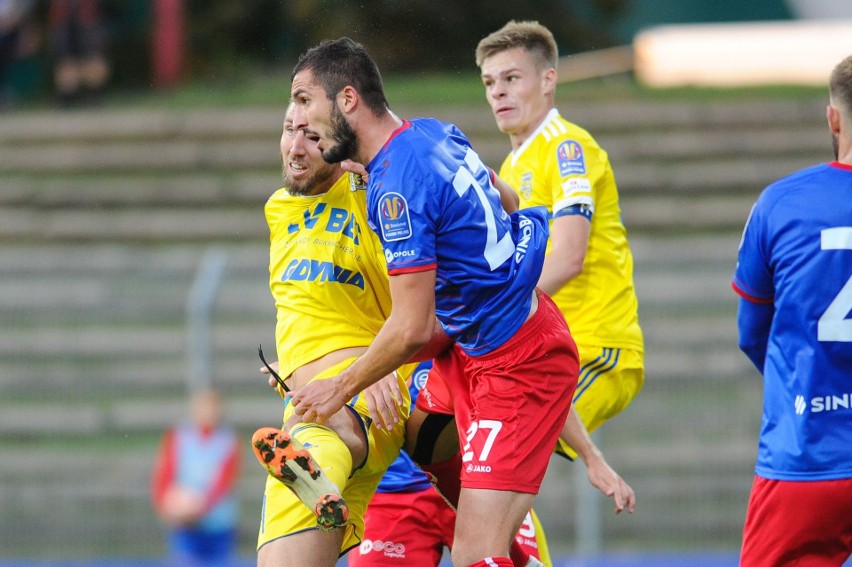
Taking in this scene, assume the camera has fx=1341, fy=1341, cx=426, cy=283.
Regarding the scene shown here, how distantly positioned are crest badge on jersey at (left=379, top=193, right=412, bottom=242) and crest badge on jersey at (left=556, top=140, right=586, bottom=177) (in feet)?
5.15

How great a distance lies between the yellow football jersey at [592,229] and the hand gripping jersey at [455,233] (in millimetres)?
1092

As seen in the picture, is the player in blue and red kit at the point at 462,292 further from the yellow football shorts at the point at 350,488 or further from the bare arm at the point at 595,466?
the bare arm at the point at 595,466

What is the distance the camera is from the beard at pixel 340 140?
505 centimetres

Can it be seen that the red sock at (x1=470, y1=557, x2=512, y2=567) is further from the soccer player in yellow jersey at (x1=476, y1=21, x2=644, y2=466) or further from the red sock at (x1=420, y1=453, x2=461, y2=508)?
the soccer player in yellow jersey at (x1=476, y1=21, x2=644, y2=466)

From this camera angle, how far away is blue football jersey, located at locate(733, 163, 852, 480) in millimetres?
5121

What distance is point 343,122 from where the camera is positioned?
5.05 m

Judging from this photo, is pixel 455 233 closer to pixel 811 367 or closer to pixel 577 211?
pixel 577 211

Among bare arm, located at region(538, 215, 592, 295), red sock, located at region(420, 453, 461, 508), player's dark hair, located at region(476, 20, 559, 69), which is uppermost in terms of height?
player's dark hair, located at region(476, 20, 559, 69)

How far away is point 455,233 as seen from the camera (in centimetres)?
500

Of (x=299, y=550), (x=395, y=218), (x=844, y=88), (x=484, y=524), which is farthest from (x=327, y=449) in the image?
(x=844, y=88)

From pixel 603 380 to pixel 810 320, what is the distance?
4.76 feet

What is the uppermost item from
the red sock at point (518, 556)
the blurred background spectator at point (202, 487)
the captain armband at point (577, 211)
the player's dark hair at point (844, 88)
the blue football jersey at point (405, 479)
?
the player's dark hair at point (844, 88)

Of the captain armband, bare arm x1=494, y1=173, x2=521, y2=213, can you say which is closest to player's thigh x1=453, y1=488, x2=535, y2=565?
bare arm x1=494, y1=173, x2=521, y2=213

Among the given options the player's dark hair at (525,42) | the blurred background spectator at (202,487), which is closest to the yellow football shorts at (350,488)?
the player's dark hair at (525,42)
